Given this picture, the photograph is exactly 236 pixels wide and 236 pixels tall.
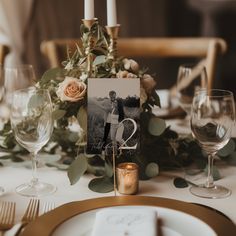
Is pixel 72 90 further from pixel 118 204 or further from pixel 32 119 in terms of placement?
pixel 118 204

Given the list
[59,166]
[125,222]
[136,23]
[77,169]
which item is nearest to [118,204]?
[125,222]

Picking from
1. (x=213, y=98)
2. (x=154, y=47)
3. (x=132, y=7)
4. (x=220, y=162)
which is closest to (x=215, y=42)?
(x=154, y=47)

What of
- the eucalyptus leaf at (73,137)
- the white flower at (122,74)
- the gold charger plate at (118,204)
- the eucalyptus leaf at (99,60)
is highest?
the eucalyptus leaf at (99,60)

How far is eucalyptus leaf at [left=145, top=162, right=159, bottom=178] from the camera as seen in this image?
1.09 m

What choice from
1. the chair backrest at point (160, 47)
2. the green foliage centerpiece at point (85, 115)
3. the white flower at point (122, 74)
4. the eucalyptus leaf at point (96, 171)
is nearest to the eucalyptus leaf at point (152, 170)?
the green foliage centerpiece at point (85, 115)

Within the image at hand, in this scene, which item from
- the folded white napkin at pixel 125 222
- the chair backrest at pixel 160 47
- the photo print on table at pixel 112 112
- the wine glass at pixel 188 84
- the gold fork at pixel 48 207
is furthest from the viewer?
the chair backrest at pixel 160 47

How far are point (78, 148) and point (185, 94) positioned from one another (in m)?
0.45

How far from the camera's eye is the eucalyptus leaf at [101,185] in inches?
41.0

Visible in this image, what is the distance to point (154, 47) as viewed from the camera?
2205 millimetres

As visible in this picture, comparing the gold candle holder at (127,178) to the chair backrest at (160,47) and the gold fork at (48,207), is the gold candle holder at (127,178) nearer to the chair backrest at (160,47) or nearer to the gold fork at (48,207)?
the gold fork at (48,207)

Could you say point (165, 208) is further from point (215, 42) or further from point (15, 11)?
point (15, 11)

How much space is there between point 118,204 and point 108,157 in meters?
0.22

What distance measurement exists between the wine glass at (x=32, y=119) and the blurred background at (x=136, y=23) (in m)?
1.75

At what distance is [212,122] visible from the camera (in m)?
1.06
